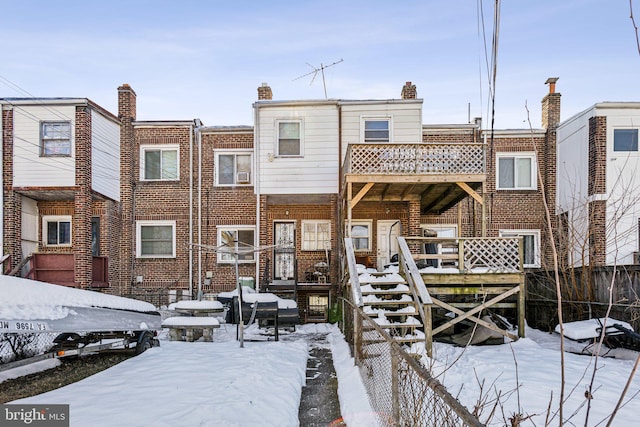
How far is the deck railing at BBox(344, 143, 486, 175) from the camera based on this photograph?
12.6m

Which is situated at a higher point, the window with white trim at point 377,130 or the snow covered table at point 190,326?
the window with white trim at point 377,130

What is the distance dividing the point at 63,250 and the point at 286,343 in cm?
1064

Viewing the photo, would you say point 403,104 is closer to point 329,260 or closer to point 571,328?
point 329,260

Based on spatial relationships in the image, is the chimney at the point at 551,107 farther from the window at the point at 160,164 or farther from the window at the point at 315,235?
the window at the point at 160,164

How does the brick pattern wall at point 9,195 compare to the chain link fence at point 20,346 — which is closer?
the chain link fence at point 20,346

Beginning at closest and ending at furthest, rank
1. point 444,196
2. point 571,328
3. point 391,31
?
point 391,31, point 571,328, point 444,196

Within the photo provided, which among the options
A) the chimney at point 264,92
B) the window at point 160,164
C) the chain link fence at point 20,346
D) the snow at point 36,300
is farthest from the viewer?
the chimney at point 264,92

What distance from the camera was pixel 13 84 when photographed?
48.2 ft

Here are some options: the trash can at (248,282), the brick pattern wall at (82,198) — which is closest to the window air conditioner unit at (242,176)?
Result: the trash can at (248,282)

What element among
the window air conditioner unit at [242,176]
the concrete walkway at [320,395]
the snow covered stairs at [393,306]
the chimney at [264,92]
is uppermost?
the chimney at [264,92]

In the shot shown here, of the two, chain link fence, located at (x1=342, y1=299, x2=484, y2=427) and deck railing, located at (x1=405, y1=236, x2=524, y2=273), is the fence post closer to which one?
chain link fence, located at (x1=342, y1=299, x2=484, y2=427)

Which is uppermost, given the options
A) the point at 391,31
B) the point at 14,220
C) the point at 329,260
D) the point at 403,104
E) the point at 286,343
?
the point at 403,104

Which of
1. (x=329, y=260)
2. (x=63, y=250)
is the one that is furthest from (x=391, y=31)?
(x=63, y=250)

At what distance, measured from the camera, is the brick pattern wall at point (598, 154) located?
49.1 feet
